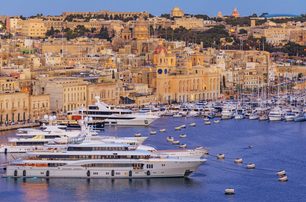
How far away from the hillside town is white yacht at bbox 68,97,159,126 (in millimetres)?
1236

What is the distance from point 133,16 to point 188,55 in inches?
962

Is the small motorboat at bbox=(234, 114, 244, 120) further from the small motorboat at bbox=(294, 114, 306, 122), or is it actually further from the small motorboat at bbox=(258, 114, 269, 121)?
the small motorboat at bbox=(294, 114, 306, 122)

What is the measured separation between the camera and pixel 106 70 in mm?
37062

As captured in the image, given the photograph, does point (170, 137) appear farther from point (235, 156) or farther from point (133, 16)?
point (133, 16)

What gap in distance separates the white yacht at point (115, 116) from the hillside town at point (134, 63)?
4.06 ft

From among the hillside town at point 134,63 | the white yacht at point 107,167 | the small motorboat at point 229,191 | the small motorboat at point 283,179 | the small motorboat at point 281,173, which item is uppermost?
the hillside town at point 134,63

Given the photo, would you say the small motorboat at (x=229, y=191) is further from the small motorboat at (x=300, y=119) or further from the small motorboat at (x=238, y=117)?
the small motorboat at (x=238, y=117)

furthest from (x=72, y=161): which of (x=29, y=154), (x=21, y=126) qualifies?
(x=21, y=126)

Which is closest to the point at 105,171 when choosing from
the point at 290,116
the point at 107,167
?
the point at 107,167

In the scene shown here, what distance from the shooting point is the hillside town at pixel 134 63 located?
32625mm

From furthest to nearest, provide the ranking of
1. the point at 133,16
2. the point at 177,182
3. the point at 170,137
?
the point at 133,16 → the point at 170,137 → the point at 177,182

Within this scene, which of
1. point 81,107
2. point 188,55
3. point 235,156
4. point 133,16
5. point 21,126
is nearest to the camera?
point 235,156

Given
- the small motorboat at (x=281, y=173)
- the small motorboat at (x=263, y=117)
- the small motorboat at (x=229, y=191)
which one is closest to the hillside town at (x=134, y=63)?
the small motorboat at (x=263, y=117)

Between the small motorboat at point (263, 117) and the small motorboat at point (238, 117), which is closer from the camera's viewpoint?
the small motorboat at point (263, 117)
